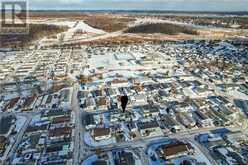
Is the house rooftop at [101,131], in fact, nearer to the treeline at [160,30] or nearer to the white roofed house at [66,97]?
the white roofed house at [66,97]

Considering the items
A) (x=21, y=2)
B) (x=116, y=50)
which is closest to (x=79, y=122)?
(x=21, y=2)

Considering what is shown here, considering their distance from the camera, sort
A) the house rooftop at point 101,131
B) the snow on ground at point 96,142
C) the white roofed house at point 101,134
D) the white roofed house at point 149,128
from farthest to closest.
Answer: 1. the white roofed house at point 149,128
2. the house rooftop at point 101,131
3. the white roofed house at point 101,134
4. the snow on ground at point 96,142

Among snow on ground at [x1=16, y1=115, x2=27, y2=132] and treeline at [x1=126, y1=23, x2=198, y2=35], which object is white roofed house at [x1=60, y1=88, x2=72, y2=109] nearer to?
snow on ground at [x1=16, y1=115, x2=27, y2=132]

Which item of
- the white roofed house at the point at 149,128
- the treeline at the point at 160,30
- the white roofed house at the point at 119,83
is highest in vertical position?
the treeline at the point at 160,30

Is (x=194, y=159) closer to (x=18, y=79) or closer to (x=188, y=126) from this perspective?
(x=188, y=126)

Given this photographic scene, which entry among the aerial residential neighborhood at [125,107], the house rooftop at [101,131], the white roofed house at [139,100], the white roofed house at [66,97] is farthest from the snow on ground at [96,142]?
the white roofed house at [139,100]

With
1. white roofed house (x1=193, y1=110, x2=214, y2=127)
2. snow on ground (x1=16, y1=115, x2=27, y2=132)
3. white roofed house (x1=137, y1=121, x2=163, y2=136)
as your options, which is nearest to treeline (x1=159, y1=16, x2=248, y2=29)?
white roofed house (x1=193, y1=110, x2=214, y2=127)
